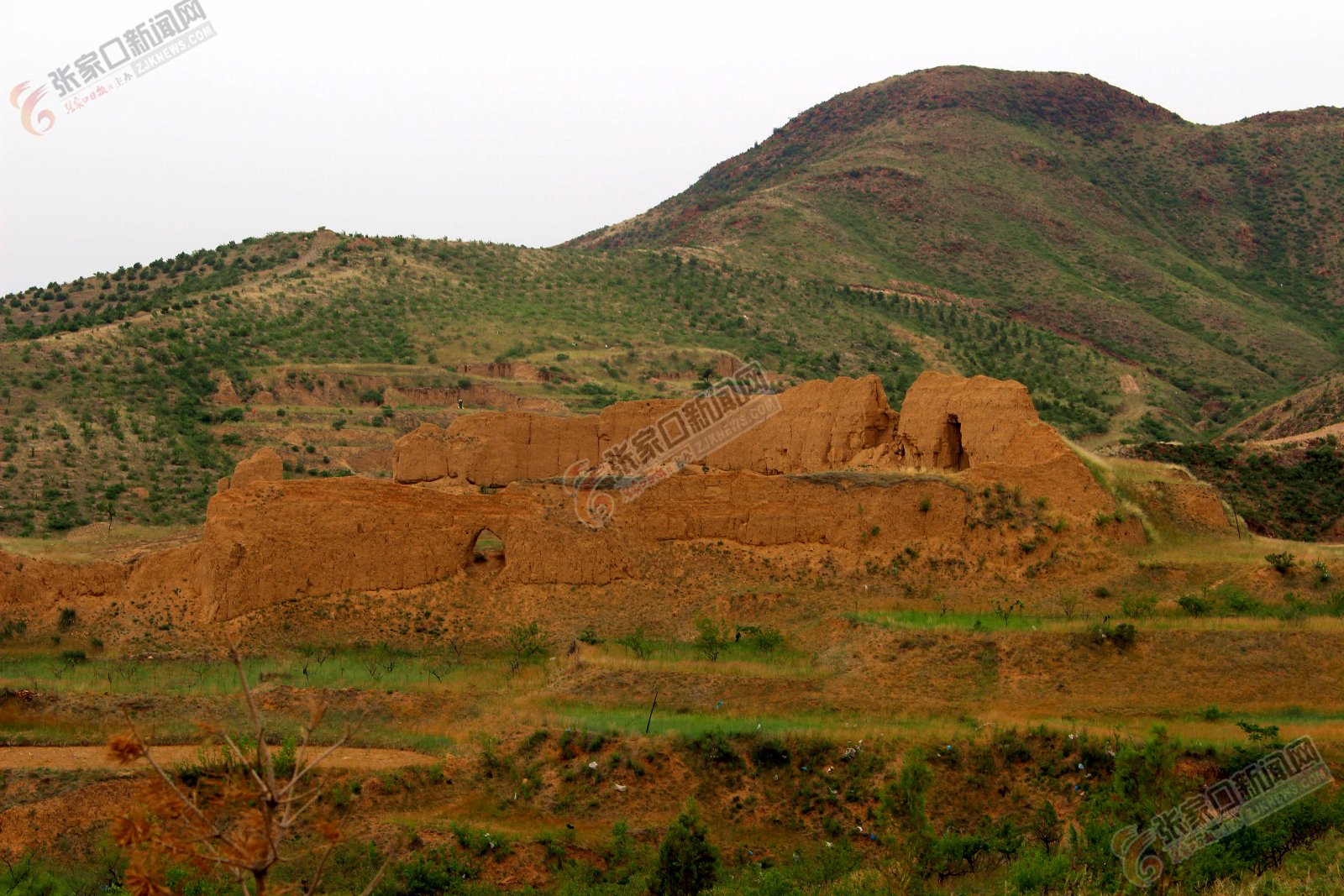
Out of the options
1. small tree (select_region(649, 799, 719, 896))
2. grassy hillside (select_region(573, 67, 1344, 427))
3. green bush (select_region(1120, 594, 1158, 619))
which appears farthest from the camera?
grassy hillside (select_region(573, 67, 1344, 427))

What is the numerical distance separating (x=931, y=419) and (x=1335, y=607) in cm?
964

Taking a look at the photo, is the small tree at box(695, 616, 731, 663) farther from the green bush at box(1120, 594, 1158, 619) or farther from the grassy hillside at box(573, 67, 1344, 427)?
the grassy hillside at box(573, 67, 1344, 427)

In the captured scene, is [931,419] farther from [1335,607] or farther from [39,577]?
[39,577]

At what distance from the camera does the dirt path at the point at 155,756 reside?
19281 millimetres

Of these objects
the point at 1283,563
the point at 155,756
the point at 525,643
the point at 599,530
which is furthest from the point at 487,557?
the point at 1283,563

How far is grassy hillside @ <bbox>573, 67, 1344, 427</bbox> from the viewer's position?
79.5 metres

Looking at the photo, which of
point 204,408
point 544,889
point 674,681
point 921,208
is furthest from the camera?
point 921,208

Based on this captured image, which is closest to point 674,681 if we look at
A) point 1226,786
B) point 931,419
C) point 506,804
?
point 506,804

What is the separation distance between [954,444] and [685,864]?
57.3 ft

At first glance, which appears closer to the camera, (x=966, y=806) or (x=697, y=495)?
(x=966, y=806)

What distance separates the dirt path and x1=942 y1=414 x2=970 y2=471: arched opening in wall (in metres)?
15.7

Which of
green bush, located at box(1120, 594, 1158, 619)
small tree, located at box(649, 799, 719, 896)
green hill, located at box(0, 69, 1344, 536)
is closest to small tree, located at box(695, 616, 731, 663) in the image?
green bush, located at box(1120, 594, 1158, 619)

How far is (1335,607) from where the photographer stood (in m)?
24.4

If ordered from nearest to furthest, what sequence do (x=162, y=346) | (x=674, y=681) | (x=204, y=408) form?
(x=674, y=681), (x=204, y=408), (x=162, y=346)
